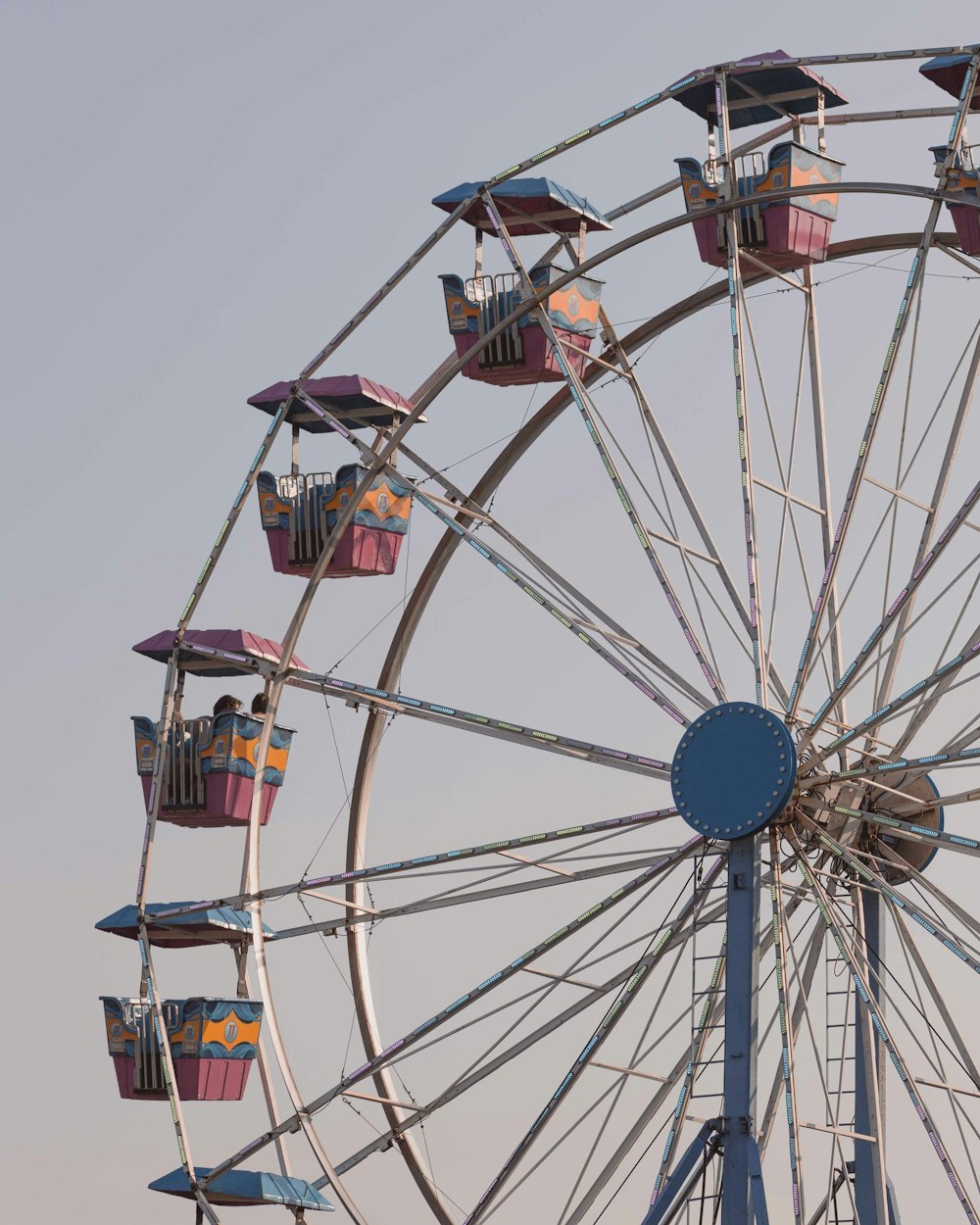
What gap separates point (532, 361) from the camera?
77.3 ft

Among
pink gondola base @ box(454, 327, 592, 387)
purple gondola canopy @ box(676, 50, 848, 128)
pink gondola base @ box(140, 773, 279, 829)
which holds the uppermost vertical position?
purple gondola canopy @ box(676, 50, 848, 128)

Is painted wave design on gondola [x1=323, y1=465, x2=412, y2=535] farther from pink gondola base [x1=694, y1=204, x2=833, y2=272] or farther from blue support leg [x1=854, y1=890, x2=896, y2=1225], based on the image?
blue support leg [x1=854, y1=890, x2=896, y2=1225]

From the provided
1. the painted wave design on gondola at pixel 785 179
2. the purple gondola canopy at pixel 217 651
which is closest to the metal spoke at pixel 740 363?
the painted wave design on gondola at pixel 785 179

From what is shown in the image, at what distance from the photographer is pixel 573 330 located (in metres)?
23.4

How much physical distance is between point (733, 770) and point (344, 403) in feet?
18.2

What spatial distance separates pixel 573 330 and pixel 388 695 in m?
3.13

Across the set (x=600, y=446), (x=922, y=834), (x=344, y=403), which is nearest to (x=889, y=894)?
(x=922, y=834)

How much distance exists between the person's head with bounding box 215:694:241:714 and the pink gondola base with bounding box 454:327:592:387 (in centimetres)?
317

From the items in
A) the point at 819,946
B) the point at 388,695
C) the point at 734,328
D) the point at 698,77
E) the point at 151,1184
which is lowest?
the point at 151,1184

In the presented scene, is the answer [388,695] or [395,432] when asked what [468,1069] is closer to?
[388,695]

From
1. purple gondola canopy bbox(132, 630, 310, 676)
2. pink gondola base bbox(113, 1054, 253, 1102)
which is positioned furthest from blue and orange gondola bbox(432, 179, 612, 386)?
pink gondola base bbox(113, 1054, 253, 1102)

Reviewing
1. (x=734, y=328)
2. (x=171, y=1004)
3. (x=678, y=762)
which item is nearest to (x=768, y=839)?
(x=678, y=762)

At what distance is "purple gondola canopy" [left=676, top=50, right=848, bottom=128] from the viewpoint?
22.4m

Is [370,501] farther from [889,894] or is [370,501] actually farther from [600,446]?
[889,894]
